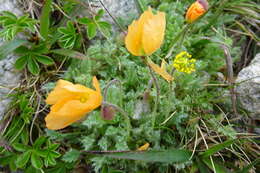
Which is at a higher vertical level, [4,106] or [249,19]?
[249,19]

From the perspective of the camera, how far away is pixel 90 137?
2.13 m

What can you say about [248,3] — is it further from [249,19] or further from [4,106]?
[4,106]

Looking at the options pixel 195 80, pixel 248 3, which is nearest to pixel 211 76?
pixel 195 80

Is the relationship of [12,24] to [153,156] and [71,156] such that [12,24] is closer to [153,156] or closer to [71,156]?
[71,156]

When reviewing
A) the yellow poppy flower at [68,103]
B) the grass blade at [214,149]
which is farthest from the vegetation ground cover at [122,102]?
the yellow poppy flower at [68,103]

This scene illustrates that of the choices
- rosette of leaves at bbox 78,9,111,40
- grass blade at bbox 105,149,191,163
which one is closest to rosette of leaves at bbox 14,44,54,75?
rosette of leaves at bbox 78,9,111,40

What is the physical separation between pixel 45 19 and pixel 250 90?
4.32ft

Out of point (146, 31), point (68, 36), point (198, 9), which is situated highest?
point (198, 9)

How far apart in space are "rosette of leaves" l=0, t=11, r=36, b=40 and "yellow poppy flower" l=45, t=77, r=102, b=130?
67 centimetres

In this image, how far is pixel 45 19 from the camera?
2260 mm

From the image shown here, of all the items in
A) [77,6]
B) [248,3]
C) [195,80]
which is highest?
[248,3]

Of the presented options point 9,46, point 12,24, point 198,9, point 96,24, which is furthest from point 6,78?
point 198,9

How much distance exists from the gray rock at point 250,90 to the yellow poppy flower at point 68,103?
994 mm

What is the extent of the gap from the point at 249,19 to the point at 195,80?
0.84 metres
